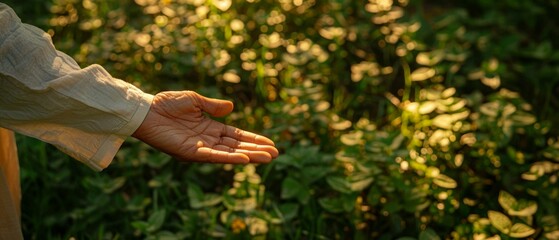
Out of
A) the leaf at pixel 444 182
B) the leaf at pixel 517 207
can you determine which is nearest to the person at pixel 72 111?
the leaf at pixel 444 182

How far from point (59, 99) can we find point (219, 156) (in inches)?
15.2

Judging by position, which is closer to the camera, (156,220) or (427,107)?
(156,220)

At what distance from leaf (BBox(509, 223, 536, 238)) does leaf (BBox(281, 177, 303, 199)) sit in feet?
2.09

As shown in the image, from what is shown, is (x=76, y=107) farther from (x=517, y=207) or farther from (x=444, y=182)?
(x=517, y=207)

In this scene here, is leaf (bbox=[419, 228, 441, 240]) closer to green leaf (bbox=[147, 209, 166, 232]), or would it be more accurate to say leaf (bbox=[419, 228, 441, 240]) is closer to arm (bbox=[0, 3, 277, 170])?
arm (bbox=[0, 3, 277, 170])

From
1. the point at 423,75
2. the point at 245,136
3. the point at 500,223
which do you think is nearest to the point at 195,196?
the point at 245,136

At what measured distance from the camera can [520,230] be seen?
1937 mm

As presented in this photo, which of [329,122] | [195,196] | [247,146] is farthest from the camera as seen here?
[329,122]

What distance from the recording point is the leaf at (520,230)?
1.93 m

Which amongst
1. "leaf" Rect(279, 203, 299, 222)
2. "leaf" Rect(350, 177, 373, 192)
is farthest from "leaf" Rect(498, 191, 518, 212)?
"leaf" Rect(279, 203, 299, 222)

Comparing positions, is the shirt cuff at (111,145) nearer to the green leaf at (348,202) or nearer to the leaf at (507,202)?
the green leaf at (348,202)

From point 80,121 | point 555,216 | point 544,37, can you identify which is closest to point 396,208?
point 555,216

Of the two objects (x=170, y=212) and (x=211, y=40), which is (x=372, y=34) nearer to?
(x=211, y=40)

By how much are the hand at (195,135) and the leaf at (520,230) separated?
0.66 m
